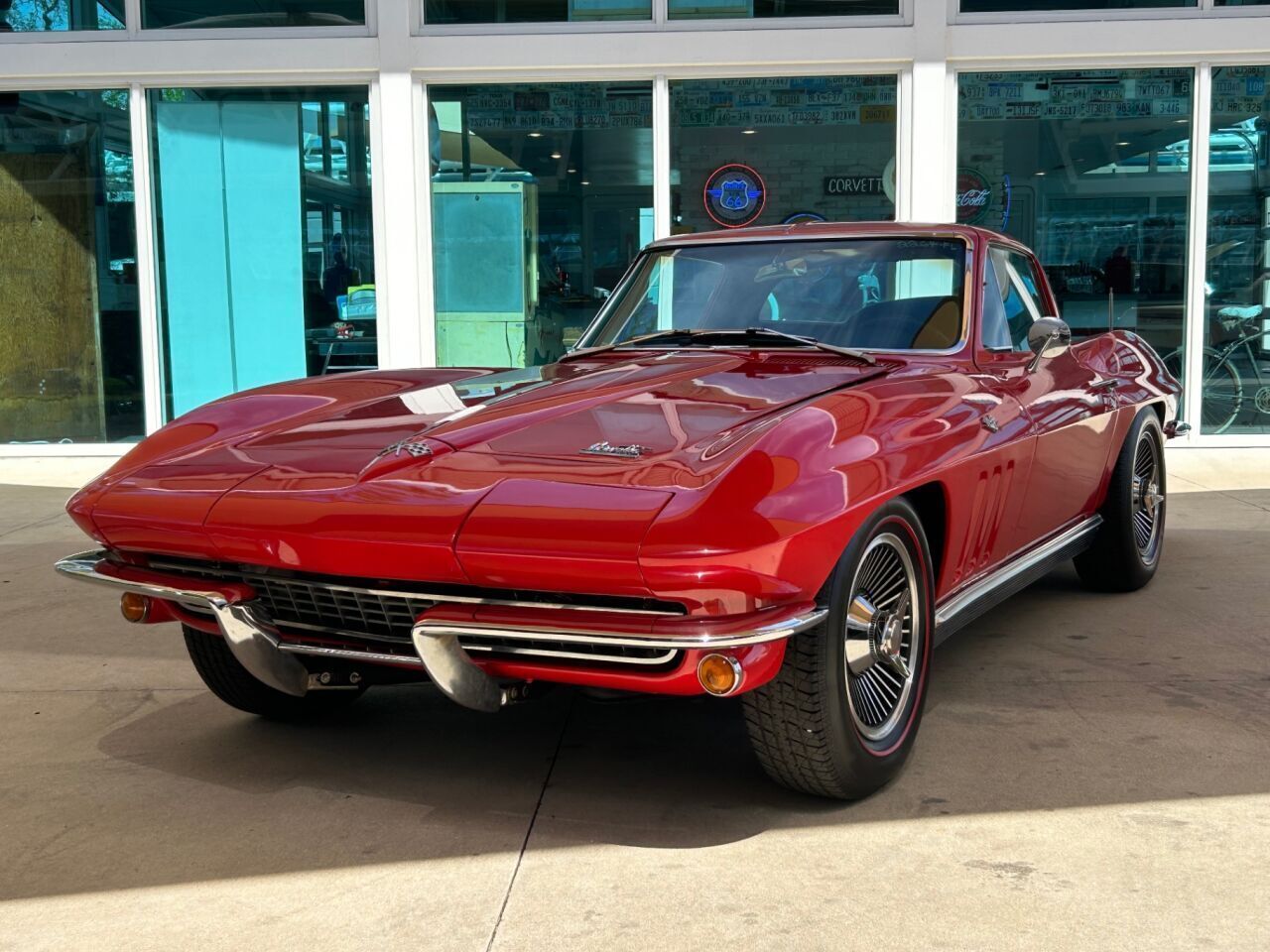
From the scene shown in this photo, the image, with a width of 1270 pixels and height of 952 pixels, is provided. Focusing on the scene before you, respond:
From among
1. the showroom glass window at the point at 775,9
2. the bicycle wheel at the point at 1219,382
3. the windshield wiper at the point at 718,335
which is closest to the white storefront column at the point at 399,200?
the showroom glass window at the point at 775,9

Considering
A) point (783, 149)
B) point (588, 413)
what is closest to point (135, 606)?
point (588, 413)

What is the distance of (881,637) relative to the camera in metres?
3.14

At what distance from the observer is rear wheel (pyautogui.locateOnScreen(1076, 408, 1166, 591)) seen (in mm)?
5055

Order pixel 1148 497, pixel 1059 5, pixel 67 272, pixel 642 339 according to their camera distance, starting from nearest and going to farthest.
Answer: pixel 642 339
pixel 1148 497
pixel 1059 5
pixel 67 272

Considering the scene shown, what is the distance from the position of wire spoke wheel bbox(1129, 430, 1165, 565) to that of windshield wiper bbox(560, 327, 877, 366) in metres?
2.03

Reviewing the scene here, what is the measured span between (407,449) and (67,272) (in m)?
8.25

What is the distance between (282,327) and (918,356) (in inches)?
284

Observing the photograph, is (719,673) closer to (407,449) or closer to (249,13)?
(407,449)

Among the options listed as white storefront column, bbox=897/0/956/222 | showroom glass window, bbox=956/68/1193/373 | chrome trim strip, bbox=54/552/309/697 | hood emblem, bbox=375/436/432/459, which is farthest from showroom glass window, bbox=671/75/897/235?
chrome trim strip, bbox=54/552/309/697

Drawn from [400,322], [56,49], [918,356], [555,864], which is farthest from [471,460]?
[56,49]

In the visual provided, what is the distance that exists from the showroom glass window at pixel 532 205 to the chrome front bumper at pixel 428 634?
6.87 m

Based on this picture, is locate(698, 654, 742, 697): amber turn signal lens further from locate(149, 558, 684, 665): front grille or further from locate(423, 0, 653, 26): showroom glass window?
locate(423, 0, 653, 26): showroom glass window

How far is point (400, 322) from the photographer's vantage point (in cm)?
995

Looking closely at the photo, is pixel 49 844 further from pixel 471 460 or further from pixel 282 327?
pixel 282 327
